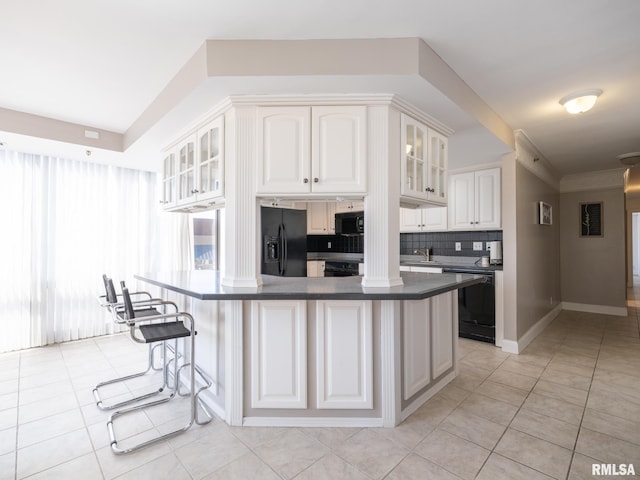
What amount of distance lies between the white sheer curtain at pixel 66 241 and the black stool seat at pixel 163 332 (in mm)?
2390

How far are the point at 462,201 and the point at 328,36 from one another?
2939mm

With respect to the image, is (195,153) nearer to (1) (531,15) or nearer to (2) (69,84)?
(2) (69,84)

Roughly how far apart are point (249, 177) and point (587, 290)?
20.1 ft

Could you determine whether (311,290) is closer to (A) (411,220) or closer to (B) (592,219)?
(A) (411,220)

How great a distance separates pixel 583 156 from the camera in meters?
4.33

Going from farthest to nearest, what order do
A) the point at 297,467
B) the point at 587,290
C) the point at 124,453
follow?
1. the point at 587,290
2. the point at 124,453
3. the point at 297,467

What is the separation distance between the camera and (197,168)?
8.43 ft

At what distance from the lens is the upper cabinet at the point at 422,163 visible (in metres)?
2.28

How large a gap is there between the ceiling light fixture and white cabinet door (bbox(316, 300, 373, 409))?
2.36 meters

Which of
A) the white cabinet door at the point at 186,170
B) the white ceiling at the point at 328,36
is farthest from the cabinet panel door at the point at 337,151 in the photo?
the white cabinet door at the point at 186,170

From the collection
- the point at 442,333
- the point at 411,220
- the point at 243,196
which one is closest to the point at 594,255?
the point at 411,220

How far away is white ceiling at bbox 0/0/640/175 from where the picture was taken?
5.51 ft

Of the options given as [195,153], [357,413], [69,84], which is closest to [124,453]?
[357,413]

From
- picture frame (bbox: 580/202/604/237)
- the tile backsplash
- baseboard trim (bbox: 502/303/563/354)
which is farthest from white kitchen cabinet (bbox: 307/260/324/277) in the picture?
picture frame (bbox: 580/202/604/237)
